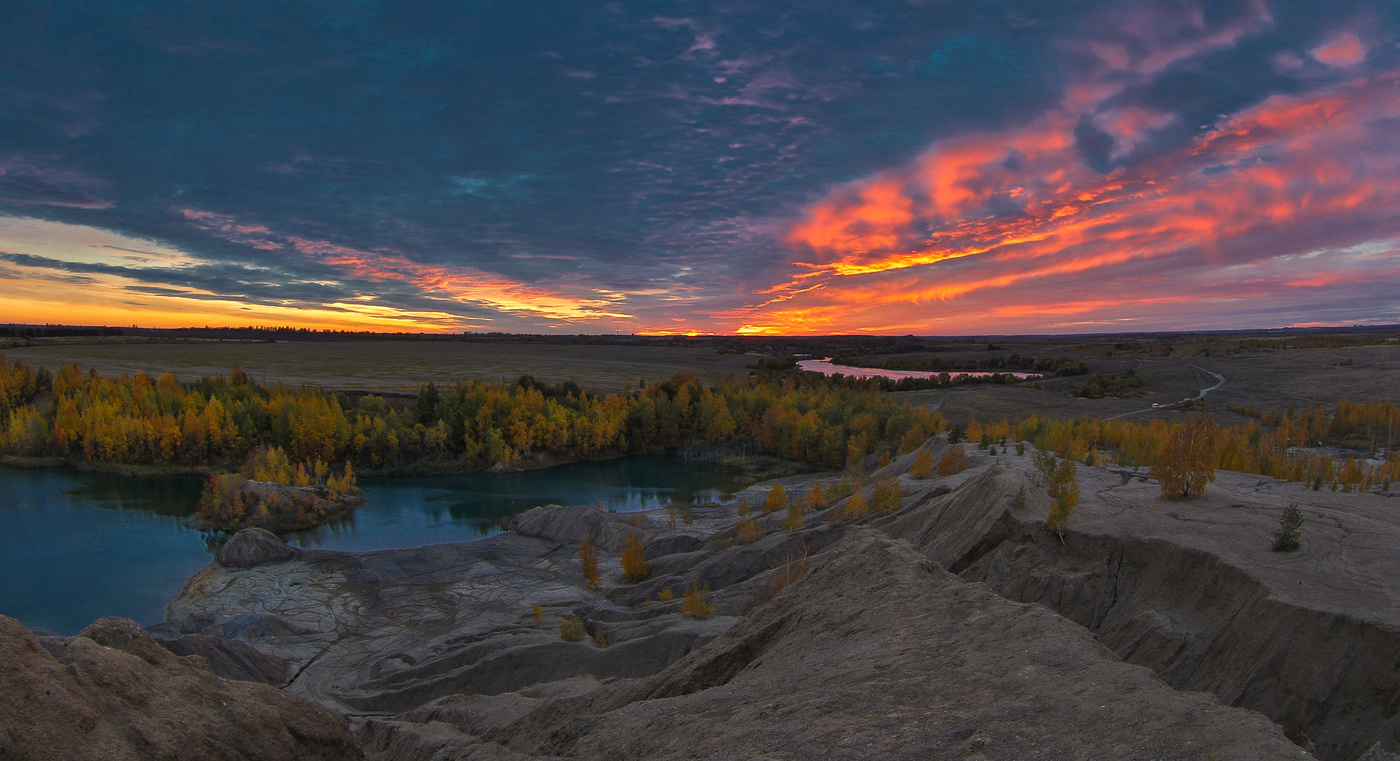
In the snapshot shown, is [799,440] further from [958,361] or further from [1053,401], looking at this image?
[958,361]

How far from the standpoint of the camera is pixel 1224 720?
6914 mm

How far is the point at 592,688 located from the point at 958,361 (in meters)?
169

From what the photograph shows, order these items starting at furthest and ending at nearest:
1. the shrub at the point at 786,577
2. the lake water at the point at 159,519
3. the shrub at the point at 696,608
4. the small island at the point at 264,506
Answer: the small island at the point at 264,506, the lake water at the point at 159,519, the shrub at the point at 696,608, the shrub at the point at 786,577

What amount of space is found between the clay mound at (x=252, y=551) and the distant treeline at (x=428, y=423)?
32.6 meters

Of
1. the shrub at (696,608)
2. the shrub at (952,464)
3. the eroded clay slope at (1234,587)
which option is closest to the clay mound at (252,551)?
the shrub at (696,608)

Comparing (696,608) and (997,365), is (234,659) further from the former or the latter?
(997,365)

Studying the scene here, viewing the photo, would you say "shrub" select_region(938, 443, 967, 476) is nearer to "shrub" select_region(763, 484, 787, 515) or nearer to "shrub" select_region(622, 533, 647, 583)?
"shrub" select_region(763, 484, 787, 515)

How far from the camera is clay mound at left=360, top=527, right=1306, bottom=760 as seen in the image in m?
7.06

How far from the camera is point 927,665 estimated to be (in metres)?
9.66

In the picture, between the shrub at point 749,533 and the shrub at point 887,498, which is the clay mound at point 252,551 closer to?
the shrub at point 749,533

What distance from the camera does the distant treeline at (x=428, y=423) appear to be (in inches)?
2815

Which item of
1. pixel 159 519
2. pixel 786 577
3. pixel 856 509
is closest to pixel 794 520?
pixel 856 509

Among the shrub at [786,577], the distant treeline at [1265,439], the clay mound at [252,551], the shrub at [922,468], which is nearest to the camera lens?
the shrub at [786,577]

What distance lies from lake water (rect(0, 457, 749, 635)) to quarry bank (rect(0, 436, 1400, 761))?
2058 cm
